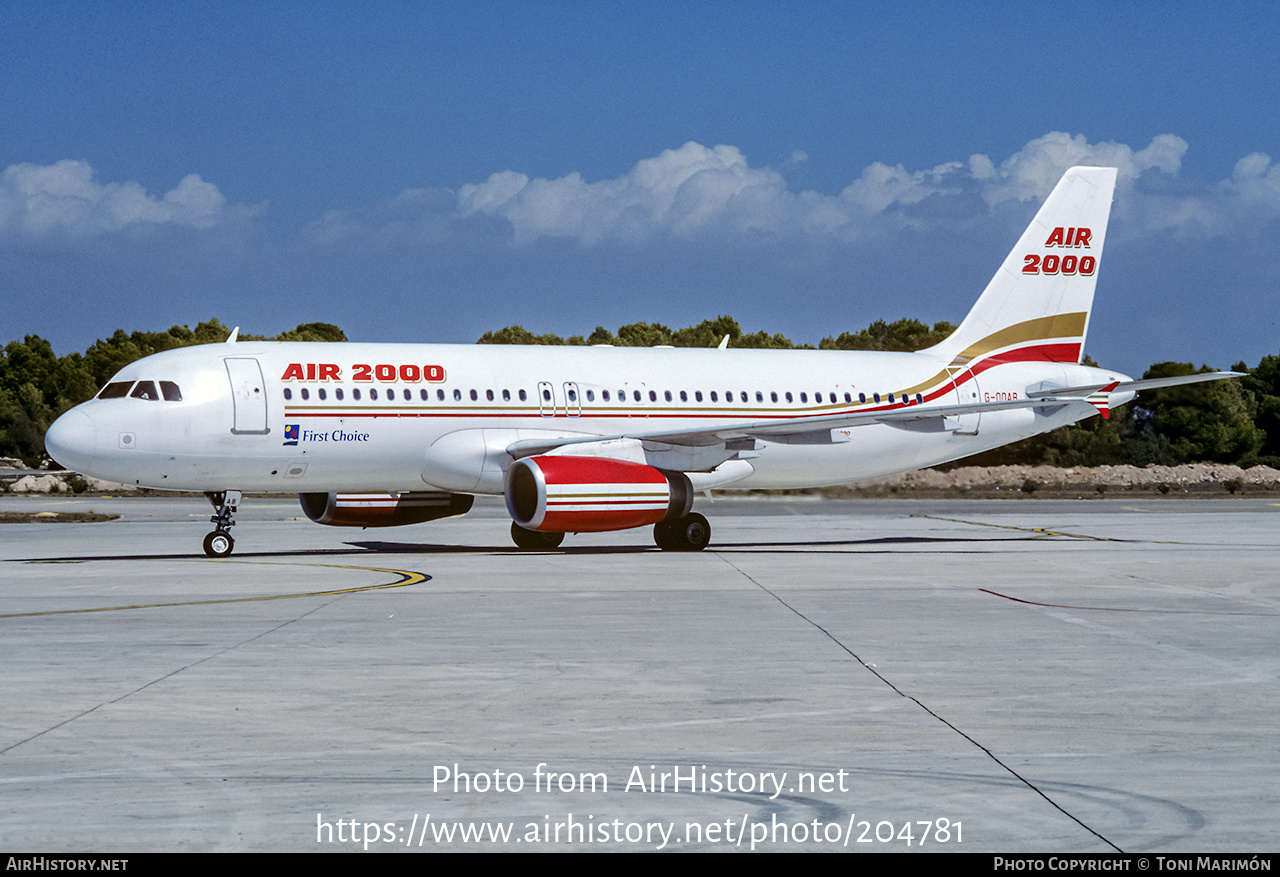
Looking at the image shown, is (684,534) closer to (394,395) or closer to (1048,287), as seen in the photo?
(394,395)

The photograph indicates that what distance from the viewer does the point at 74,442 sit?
24.0 metres

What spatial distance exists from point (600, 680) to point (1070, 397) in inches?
911

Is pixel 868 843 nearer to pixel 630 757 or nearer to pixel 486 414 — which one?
pixel 630 757

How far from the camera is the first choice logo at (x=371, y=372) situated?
25.9 meters

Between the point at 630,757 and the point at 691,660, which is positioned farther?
the point at 691,660

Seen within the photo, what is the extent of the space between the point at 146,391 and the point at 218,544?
10.3ft

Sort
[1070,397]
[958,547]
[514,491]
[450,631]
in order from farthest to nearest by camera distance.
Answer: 1. [1070,397]
2. [958,547]
3. [514,491]
4. [450,631]

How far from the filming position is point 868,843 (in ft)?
20.3

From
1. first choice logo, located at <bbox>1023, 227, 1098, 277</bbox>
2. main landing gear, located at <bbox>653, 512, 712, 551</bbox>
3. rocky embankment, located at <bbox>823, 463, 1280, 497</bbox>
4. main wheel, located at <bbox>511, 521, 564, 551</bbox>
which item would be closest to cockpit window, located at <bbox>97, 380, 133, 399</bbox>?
main wheel, located at <bbox>511, 521, 564, 551</bbox>

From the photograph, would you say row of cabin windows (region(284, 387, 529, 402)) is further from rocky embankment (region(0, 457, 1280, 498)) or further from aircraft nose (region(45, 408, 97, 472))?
rocky embankment (region(0, 457, 1280, 498))

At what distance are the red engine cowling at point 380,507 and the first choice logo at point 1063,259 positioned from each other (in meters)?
15.0

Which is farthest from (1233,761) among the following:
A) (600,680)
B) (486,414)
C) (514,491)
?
(486,414)

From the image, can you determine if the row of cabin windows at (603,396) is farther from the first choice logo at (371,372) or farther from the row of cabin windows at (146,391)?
the row of cabin windows at (146,391)

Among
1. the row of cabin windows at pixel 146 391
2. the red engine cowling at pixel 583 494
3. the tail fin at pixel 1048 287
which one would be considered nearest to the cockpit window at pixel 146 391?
the row of cabin windows at pixel 146 391
